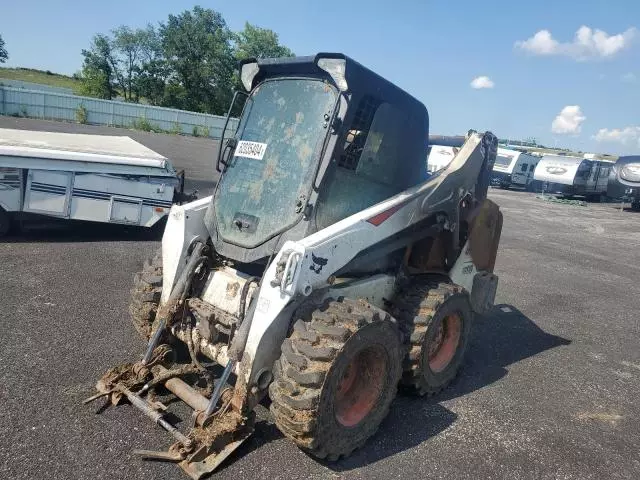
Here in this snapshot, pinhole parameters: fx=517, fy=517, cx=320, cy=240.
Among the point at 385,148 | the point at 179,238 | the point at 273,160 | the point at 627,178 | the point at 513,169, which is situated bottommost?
the point at 179,238

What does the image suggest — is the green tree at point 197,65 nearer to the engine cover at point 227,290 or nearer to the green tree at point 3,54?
the green tree at point 3,54

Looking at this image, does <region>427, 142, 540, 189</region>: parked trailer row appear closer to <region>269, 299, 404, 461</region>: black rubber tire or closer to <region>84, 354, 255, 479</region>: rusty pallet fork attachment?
<region>269, 299, 404, 461</region>: black rubber tire

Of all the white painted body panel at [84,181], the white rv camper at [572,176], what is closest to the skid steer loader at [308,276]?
the white painted body panel at [84,181]

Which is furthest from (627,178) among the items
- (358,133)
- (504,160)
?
(358,133)

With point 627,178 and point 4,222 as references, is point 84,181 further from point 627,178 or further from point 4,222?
point 627,178

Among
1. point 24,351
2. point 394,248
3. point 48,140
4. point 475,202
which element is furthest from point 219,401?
point 48,140

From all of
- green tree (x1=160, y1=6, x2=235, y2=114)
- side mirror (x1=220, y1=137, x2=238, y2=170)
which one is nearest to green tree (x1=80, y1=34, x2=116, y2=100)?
green tree (x1=160, y1=6, x2=235, y2=114)

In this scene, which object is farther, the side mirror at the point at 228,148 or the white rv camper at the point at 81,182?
the white rv camper at the point at 81,182

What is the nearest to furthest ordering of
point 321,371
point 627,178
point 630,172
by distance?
point 321,371 → point 630,172 → point 627,178

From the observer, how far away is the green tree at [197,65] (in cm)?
5612

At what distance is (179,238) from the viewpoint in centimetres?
441

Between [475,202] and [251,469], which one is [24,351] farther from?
[475,202]

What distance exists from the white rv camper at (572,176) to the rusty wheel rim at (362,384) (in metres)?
27.2

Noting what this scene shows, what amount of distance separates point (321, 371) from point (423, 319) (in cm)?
135
